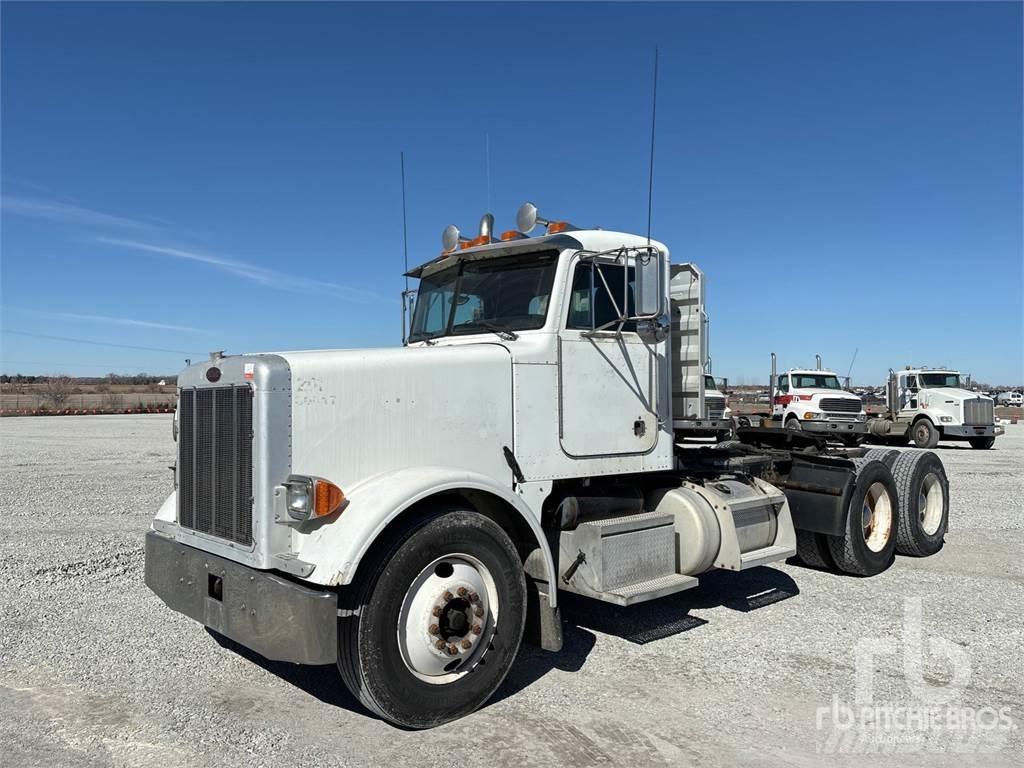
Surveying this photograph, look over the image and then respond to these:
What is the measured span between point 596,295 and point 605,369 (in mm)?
503

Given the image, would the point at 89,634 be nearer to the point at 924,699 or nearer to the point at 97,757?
the point at 97,757

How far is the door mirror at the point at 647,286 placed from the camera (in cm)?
477

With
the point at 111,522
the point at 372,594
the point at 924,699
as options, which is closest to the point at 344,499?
the point at 372,594

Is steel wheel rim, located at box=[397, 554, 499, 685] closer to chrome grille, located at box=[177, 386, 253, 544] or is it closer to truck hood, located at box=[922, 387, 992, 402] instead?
chrome grille, located at box=[177, 386, 253, 544]

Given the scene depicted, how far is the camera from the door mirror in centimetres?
477

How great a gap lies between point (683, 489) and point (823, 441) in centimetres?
311

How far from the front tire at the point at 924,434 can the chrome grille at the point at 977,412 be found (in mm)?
928

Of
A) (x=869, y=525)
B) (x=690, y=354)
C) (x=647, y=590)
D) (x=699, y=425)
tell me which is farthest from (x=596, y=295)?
(x=869, y=525)

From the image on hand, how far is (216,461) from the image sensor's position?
4340mm

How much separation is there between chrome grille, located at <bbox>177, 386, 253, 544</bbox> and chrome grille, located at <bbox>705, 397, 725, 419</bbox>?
3547 mm

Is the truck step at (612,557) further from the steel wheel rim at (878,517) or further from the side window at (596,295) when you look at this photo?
the steel wheel rim at (878,517)

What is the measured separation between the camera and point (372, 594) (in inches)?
150

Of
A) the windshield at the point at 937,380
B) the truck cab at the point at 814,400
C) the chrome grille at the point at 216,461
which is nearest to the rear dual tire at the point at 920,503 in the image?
the chrome grille at the point at 216,461

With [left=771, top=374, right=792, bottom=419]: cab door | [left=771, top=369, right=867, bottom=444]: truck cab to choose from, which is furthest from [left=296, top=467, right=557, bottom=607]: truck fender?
[left=771, top=374, right=792, bottom=419]: cab door
